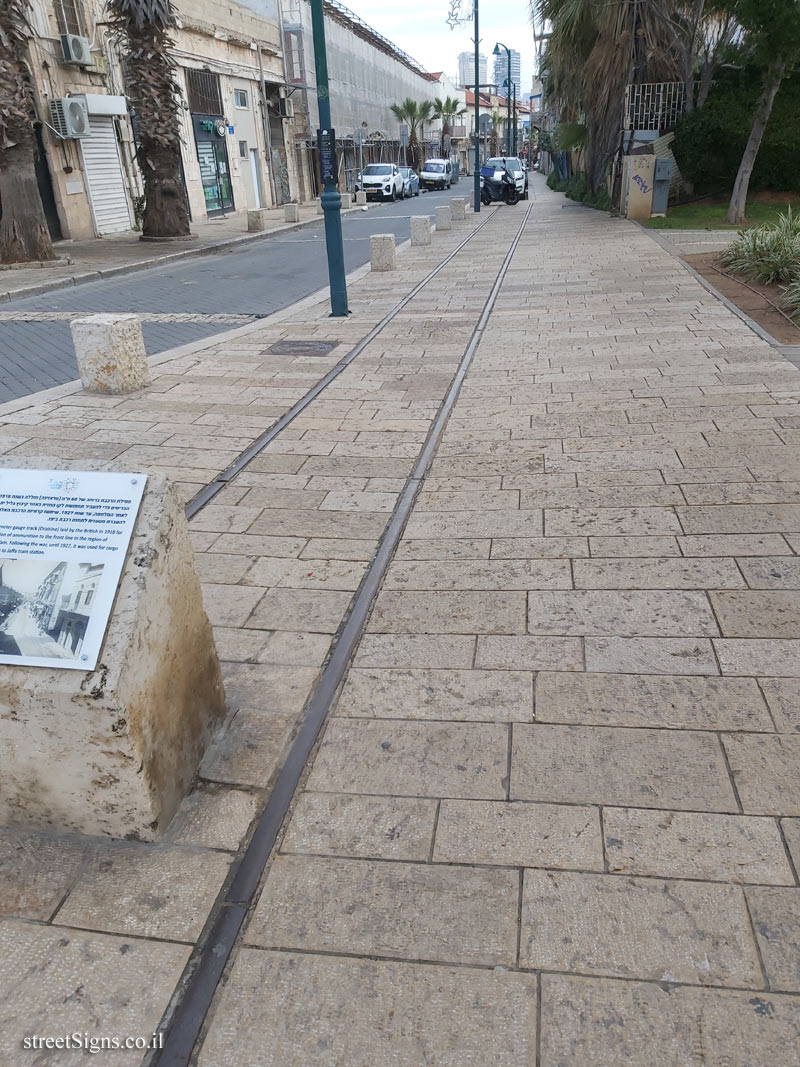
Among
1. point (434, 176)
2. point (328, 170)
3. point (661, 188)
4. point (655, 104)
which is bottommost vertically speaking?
point (434, 176)

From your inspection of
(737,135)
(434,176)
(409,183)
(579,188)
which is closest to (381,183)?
(409,183)

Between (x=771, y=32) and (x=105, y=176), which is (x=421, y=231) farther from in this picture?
(x=105, y=176)

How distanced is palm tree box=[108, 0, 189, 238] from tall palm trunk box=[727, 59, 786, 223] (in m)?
14.2

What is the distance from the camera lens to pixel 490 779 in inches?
110

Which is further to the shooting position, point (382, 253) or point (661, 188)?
point (661, 188)

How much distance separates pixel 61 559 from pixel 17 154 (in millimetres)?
18010

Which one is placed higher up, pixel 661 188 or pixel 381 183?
pixel 661 188

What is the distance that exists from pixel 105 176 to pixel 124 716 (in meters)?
26.6

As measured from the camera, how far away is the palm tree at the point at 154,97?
2056 centimetres

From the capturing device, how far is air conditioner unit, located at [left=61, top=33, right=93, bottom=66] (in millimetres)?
22172

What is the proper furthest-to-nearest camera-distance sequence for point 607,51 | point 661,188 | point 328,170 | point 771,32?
point 607,51, point 661,188, point 771,32, point 328,170

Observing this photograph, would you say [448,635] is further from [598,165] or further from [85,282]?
[598,165]

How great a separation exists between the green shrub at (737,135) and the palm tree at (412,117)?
5060 cm

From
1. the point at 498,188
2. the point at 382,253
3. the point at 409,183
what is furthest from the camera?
the point at 409,183
